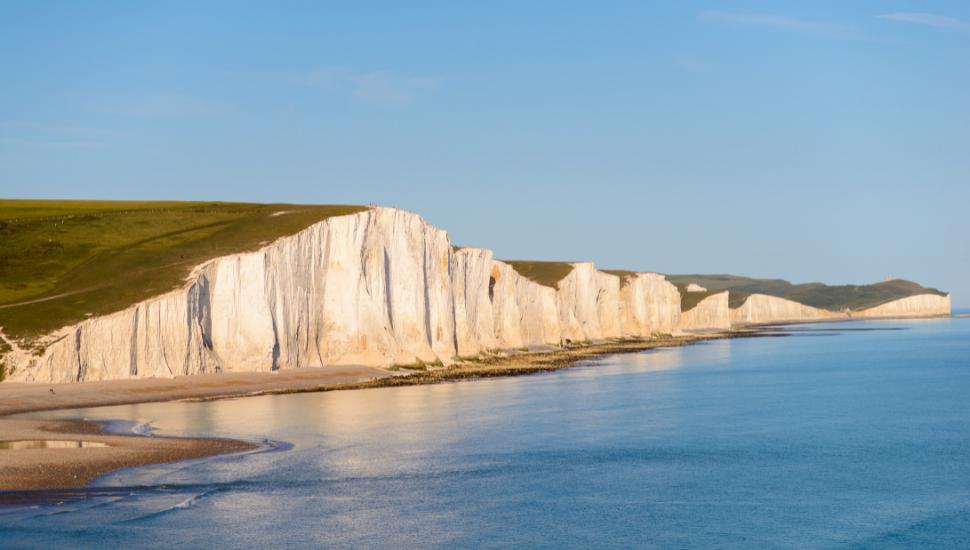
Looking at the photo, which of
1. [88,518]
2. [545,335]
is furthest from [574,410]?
[545,335]

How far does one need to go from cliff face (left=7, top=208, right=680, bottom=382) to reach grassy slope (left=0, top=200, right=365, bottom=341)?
1203mm

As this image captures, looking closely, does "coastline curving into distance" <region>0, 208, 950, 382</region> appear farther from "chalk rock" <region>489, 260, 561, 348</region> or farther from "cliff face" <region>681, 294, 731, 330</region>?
"cliff face" <region>681, 294, 731, 330</region>

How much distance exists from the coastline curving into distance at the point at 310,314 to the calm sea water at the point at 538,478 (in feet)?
18.3

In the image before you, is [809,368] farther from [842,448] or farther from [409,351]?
[842,448]

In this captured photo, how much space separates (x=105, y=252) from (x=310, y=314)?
13.3m

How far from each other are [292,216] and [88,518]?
4132 centimetres

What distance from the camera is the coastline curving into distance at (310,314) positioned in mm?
39906

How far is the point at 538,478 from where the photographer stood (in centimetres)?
2233

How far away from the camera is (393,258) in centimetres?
6000

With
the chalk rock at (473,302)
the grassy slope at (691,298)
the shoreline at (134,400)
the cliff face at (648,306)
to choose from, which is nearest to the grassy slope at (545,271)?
the cliff face at (648,306)

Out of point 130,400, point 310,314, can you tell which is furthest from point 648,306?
point 130,400

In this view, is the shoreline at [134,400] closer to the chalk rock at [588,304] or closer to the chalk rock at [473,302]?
the chalk rock at [473,302]

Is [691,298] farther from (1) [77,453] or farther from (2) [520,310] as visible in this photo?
(1) [77,453]

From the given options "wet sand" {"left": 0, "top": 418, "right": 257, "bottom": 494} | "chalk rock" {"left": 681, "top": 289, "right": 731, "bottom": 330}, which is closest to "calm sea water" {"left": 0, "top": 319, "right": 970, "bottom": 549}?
"wet sand" {"left": 0, "top": 418, "right": 257, "bottom": 494}
